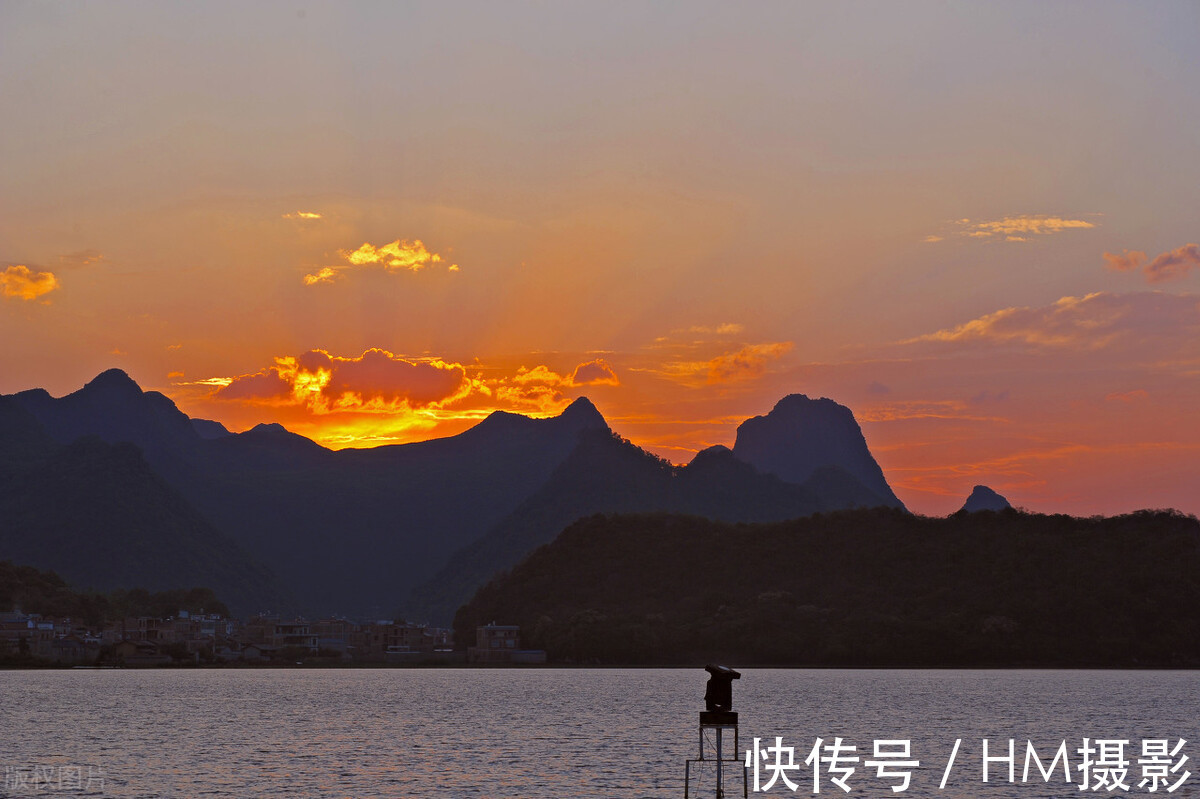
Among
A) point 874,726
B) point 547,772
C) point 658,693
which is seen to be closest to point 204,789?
point 547,772

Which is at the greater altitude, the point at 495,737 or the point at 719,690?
the point at 719,690

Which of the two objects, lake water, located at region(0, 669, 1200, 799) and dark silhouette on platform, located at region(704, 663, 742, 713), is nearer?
dark silhouette on platform, located at region(704, 663, 742, 713)

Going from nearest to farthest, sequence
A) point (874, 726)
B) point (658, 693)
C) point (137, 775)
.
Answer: point (137, 775), point (874, 726), point (658, 693)

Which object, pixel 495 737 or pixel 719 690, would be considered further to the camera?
pixel 495 737

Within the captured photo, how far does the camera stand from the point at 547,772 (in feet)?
282

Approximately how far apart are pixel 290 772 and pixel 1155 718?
10445cm

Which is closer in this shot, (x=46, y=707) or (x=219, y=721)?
(x=219, y=721)

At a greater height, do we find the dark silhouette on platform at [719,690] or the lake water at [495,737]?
the dark silhouette on platform at [719,690]

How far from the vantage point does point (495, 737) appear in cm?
11569

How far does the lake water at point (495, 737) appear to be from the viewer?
78.5 metres

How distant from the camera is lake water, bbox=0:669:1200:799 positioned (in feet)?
258

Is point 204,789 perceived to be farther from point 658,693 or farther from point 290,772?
point 658,693

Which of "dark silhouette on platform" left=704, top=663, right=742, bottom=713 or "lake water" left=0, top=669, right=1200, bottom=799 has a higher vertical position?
"dark silhouette on platform" left=704, top=663, right=742, bottom=713

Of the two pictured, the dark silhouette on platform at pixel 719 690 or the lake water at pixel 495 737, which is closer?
the dark silhouette on platform at pixel 719 690
